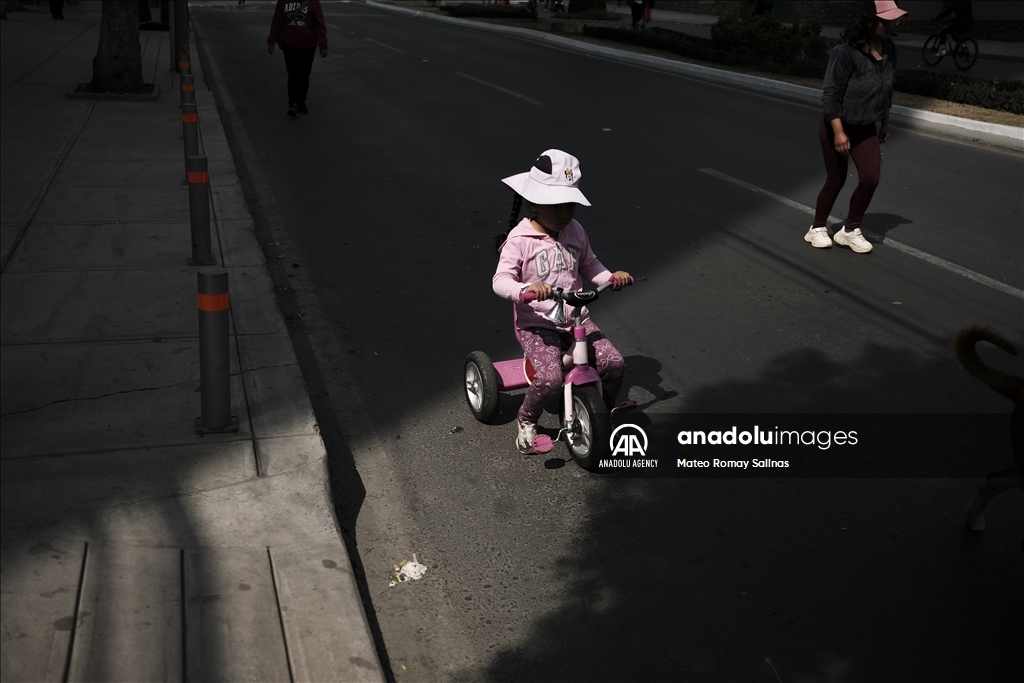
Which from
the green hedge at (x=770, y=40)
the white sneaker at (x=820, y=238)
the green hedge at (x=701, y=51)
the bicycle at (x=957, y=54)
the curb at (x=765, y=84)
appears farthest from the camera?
the bicycle at (x=957, y=54)

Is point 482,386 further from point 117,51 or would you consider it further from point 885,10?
point 117,51

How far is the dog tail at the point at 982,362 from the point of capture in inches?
152

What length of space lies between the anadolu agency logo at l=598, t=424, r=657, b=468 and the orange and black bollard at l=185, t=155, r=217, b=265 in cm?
373

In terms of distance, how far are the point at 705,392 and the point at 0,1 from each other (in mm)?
32518

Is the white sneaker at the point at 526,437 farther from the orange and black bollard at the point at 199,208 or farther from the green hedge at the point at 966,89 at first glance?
the green hedge at the point at 966,89

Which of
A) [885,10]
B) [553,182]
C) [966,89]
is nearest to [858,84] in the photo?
[885,10]

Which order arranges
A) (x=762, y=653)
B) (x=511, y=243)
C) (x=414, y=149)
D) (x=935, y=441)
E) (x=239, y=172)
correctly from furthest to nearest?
(x=414, y=149) < (x=239, y=172) < (x=935, y=441) < (x=511, y=243) < (x=762, y=653)

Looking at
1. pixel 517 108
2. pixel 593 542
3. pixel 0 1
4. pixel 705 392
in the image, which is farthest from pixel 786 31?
pixel 0 1

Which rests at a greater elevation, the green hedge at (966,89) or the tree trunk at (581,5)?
the green hedge at (966,89)

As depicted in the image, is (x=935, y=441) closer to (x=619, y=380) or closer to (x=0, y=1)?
(x=619, y=380)

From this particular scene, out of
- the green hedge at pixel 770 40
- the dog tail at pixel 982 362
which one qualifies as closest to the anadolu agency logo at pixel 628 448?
the dog tail at pixel 982 362

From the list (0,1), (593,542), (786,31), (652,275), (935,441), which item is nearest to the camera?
(593,542)

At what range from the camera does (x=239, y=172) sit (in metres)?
10.8

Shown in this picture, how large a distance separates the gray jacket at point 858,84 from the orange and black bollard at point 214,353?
17.3ft
